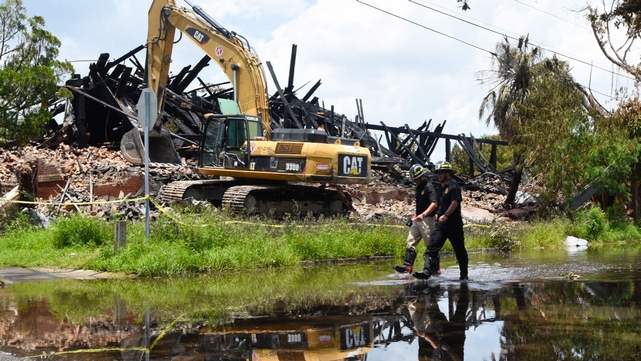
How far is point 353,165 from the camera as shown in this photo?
24.5 metres

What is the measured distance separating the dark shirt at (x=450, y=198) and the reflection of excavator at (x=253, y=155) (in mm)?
10481

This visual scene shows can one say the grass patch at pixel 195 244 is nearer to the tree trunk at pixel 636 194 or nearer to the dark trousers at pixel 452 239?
the dark trousers at pixel 452 239

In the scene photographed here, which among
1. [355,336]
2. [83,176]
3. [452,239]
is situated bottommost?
[355,336]

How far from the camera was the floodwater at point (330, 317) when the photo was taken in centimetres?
734

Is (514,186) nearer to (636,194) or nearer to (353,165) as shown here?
(636,194)

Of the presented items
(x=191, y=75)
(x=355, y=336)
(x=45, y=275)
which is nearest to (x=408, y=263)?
(x=355, y=336)

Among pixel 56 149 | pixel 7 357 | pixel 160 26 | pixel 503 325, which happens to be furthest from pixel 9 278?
pixel 56 149

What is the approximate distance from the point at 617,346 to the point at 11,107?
16543 millimetres

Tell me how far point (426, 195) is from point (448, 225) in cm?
72

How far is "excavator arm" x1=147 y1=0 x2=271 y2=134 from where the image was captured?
24859 millimetres

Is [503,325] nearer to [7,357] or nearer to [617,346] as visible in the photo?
[617,346]

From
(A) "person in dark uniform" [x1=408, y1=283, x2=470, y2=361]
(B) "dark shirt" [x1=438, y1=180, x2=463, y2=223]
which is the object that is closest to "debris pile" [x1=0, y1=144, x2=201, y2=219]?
(B) "dark shirt" [x1=438, y1=180, x2=463, y2=223]

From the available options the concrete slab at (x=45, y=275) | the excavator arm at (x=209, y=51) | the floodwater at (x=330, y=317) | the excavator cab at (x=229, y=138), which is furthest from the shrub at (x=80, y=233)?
the excavator arm at (x=209, y=51)

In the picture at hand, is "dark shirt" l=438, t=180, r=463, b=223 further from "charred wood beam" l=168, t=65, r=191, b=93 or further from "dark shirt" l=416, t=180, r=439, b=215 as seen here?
"charred wood beam" l=168, t=65, r=191, b=93
